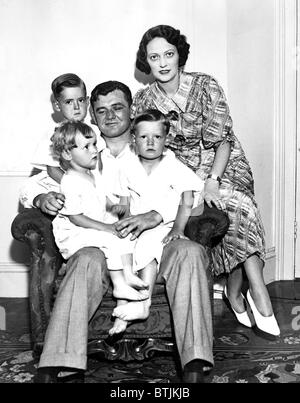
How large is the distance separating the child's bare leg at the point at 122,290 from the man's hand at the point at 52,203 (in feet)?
1.45

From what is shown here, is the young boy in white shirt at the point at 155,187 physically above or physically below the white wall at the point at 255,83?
below

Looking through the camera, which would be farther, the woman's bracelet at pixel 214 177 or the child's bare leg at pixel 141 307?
the woman's bracelet at pixel 214 177

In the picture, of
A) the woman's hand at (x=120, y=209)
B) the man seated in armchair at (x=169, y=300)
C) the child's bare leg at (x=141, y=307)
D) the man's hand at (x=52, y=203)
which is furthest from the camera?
the woman's hand at (x=120, y=209)

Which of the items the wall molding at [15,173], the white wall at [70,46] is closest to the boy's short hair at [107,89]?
the white wall at [70,46]

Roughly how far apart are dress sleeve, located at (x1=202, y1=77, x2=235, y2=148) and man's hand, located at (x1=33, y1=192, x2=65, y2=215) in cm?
92

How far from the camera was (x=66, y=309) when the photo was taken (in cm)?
275

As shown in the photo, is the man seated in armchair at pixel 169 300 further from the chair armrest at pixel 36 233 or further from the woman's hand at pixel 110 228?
the chair armrest at pixel 36 233

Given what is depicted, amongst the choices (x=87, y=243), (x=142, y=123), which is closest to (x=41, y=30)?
(x=142, y=123)

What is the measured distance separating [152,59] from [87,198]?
908 mm

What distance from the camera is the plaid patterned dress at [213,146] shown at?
3436mm

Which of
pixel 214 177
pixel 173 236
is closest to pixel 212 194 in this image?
pixel 214 177

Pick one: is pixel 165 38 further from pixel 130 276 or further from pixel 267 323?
pixel 267 323

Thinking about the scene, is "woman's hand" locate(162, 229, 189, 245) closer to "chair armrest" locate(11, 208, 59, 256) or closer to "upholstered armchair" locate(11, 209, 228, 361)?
"upholstered armchair" locate(11, 209, 228, 361)

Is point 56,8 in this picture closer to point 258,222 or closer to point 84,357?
point 258,222
